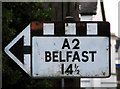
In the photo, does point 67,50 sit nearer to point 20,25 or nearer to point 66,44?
point 66,44

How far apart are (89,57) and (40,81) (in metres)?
6.45

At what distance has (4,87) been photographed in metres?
8.04

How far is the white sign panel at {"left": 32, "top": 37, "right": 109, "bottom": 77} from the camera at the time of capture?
217cm

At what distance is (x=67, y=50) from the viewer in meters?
2.20

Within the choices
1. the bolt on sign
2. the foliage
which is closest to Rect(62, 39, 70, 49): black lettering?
the bolt on sign

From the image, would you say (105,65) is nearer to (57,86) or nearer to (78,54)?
(78,54)

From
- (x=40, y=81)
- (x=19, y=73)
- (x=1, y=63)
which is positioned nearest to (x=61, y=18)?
(x=1, y=63)

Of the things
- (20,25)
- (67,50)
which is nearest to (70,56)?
(67,50)

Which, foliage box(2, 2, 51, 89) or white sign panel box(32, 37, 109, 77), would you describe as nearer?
white sign panel box(32, 37, 109, 77)

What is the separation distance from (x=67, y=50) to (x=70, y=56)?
43mm

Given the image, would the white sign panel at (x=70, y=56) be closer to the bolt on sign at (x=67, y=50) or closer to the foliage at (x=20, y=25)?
the bolt on sign at (x=67, y=50)

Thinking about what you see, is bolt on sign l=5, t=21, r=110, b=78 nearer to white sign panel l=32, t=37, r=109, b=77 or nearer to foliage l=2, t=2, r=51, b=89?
white sign panel l=32, t=37, r=109, b=77

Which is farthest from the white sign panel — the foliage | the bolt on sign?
the foliage

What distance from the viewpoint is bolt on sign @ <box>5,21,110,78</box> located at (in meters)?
2.16
